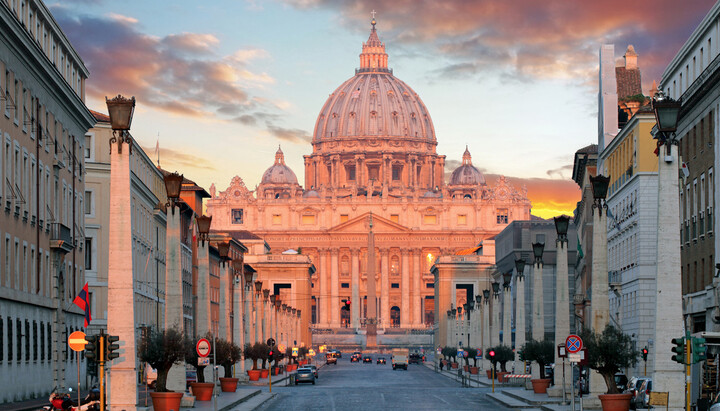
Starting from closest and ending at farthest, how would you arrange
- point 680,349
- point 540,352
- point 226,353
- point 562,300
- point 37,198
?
point 680,349
point 562,300
point 37,198
point 226,353
point 540,352

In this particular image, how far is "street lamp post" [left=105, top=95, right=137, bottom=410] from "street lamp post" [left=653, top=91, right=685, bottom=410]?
40.1 ft

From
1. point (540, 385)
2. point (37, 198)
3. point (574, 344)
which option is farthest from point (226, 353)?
point (574, 344)

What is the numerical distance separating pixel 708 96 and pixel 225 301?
24607 mm

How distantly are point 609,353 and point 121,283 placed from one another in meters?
15.9

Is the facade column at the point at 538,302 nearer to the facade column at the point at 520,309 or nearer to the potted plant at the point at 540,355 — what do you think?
the potted plant at the point at 540,355

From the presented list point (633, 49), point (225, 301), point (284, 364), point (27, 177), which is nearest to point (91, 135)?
point (225, 301)

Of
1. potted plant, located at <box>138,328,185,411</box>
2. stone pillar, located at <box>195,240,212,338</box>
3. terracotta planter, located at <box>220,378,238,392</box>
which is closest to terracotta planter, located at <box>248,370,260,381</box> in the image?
terracotta planter, located at <box>220,378,238,392</box>

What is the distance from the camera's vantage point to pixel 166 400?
131 ft

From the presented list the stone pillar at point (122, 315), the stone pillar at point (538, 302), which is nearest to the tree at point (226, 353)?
the stone pillar at point (538, 302)

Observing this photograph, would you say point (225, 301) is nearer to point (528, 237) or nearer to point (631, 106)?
point (631, 106)

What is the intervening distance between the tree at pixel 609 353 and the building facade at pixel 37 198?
1678 cm

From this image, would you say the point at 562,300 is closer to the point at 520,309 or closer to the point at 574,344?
the point at 574,344

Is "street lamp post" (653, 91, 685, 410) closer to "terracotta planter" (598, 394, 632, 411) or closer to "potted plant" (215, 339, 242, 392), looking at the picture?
"terracotta planter" (598, 394, 632, 411)

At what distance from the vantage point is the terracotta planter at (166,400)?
1576 inches
